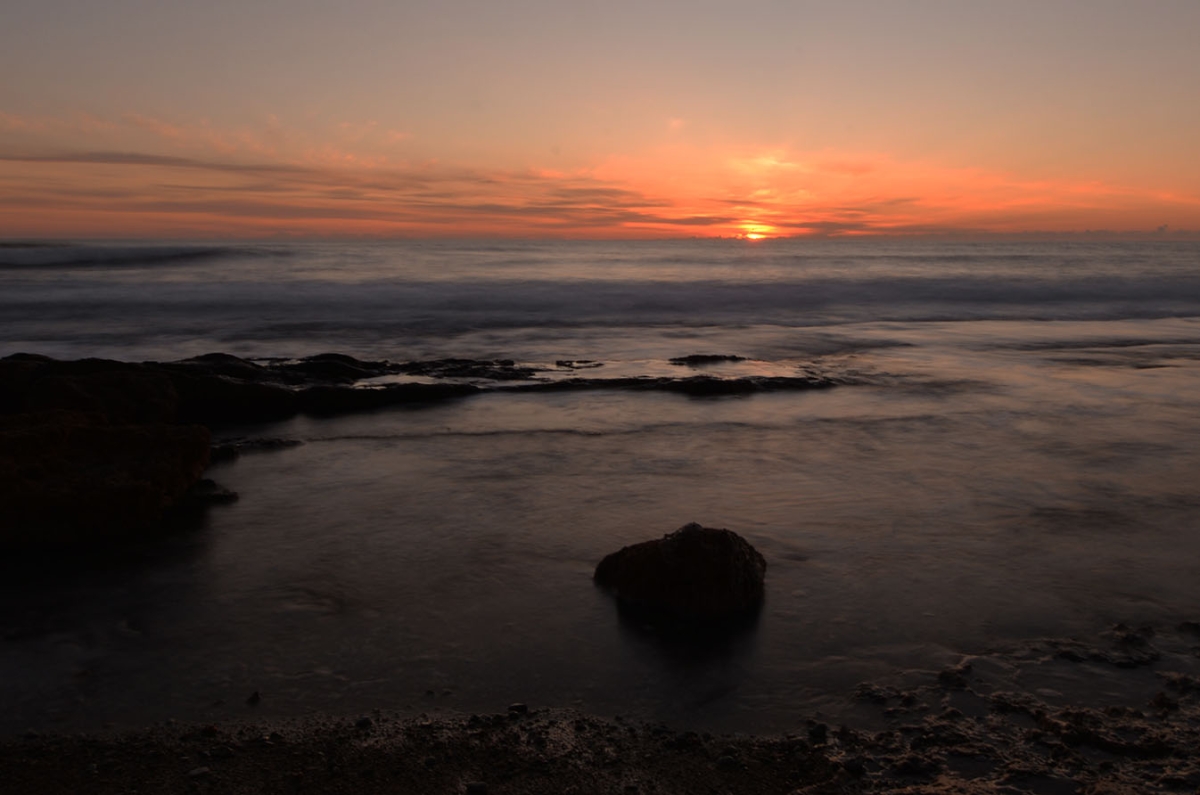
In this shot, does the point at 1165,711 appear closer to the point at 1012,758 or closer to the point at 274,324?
the point at 1012,758

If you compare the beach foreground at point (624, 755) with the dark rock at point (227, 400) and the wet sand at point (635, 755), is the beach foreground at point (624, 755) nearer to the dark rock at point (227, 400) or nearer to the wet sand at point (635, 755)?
the wet sand at point (635, 755)

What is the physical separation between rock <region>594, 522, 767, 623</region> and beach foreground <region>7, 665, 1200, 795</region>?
1.14 metres

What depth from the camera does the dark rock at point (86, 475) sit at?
19.4 ft

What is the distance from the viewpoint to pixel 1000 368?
49.8 feet

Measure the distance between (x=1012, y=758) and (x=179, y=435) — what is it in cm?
608

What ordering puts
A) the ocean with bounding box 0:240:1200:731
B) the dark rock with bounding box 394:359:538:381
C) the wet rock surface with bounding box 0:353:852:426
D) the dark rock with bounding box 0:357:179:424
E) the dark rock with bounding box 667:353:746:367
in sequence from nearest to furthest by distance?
the ocean with bounding box 0:240:1200:731 < the dark rock with bounding box 0:357:179:424 < the wet rock surface with bounding box 0:353:852:426 < the dark rock with bounding box 394:359:538:381 < the dark rock with bounding box 667:353:746:367

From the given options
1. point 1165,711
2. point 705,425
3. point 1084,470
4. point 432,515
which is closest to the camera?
point 1165,711

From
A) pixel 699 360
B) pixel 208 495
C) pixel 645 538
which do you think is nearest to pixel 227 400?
pixel 208 495

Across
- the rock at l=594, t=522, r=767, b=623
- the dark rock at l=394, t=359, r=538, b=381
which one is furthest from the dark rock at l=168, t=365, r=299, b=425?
the rock at l=594, t=522, r=767, b=623

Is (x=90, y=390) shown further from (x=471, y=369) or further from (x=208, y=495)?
(x=471, y=369)

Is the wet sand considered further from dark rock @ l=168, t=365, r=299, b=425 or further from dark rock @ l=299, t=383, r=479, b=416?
dark rock @ l=299, t=383, r=479, b=416

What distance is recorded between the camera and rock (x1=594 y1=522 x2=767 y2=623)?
16.1ft

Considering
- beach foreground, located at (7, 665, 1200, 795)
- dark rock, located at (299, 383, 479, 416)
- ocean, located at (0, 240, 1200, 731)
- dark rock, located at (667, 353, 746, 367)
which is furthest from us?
dark rock, located at (667, 353, 746, 367)

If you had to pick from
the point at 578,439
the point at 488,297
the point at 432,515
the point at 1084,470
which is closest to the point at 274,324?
the point at 488,297
